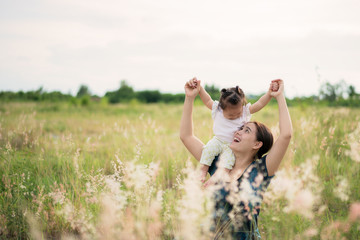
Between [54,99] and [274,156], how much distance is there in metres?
26.1

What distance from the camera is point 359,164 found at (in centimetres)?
349

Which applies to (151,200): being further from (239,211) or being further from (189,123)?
(189,123)

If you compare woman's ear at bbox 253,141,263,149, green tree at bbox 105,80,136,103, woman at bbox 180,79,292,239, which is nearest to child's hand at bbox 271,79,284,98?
woman at bbox 180,79,292,239

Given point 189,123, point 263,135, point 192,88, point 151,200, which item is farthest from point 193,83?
point 151,200

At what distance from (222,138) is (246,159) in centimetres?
31

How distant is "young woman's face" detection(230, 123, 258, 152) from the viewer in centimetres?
222

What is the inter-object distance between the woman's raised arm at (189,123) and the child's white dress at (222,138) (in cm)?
9

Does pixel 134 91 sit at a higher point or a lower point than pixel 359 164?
higher

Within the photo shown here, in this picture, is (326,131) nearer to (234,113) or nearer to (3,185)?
(234,113)

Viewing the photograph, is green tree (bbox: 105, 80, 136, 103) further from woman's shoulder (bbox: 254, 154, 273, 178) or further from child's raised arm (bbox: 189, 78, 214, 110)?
woman's shoulder (bbox: 254, 154, 273, 178)

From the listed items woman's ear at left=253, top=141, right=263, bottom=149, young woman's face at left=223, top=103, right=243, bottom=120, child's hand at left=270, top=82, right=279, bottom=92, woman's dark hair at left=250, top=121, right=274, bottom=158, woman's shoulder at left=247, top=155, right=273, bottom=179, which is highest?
child's hand at left=270, top=82, right=279, bottom=92

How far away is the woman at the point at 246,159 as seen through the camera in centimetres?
201

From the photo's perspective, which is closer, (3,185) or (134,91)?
(3,185)

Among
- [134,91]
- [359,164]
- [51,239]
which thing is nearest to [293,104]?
[359,164]
